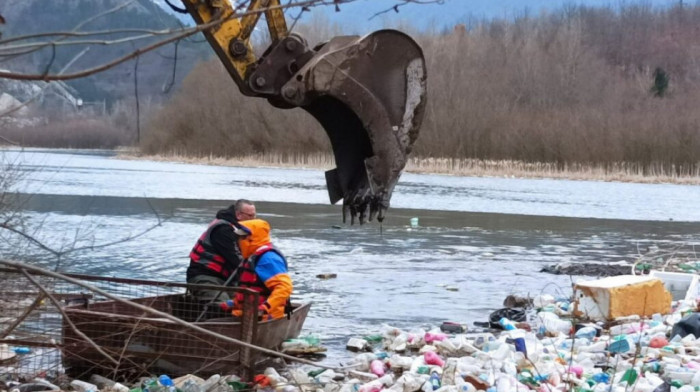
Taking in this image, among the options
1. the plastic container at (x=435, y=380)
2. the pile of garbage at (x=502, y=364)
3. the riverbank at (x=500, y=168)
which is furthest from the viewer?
the riverbank at (x=500, y=168)

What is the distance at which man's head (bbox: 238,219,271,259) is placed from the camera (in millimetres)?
8805

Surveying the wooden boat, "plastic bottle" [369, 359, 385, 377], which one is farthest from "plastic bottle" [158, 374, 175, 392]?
"plastic bottle" [369, 359, 385, 377]

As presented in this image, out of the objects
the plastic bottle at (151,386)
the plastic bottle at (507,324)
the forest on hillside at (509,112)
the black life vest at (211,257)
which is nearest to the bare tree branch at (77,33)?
the plastic bottle at (151,386)

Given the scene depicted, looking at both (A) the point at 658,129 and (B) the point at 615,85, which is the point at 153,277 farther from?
(B) the point at 615,85

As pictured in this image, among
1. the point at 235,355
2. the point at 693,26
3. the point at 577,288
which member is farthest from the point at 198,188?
the point at 693,26

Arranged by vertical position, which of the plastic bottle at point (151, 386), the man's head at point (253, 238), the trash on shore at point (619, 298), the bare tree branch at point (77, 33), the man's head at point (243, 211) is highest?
the bare tree branch at point (77, 33)

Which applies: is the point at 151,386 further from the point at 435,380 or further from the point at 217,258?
the point at 435,380

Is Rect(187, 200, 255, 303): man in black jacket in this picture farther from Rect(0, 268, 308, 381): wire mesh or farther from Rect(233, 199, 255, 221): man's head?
Rect(0, 268, 308, 381): wire mesh

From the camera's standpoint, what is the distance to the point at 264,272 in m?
8.84

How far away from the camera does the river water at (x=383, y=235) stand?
44.3 feet

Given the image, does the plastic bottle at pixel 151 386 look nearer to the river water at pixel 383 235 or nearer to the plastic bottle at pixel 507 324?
the river water at pixel 383 235

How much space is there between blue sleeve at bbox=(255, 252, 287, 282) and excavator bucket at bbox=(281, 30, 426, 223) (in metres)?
1.16

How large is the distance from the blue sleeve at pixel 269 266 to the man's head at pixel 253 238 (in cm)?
10

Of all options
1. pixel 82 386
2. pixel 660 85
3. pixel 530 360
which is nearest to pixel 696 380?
pixel 530 360
